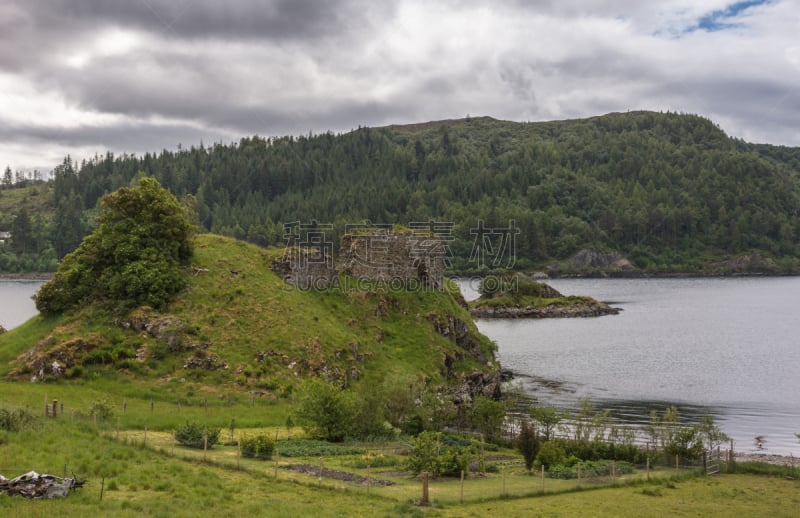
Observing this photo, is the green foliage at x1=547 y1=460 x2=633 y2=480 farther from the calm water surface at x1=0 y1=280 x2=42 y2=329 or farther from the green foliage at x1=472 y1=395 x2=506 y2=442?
the calm water surface at x1=0 y1=280 x2=42 y2=329

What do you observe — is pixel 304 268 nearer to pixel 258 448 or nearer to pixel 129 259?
pixel 129 259

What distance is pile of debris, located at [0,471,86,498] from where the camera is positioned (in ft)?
88.1

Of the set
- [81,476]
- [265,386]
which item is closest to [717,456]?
[265,386]

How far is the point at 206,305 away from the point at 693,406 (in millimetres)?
59584

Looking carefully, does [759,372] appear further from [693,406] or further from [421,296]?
[421,296]

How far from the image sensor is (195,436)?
43250 millimetres

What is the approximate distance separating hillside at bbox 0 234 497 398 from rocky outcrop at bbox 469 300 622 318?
319ft

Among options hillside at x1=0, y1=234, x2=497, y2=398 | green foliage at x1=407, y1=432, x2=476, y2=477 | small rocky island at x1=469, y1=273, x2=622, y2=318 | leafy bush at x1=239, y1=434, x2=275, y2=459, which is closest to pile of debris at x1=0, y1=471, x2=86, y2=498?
leafy bush at x1=239, y1=434, x2=275, y2=459

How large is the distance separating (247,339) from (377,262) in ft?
81.4

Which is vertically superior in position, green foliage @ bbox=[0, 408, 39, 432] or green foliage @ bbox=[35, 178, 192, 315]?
green foliage @ bbox=[35, 178, 192, 315]

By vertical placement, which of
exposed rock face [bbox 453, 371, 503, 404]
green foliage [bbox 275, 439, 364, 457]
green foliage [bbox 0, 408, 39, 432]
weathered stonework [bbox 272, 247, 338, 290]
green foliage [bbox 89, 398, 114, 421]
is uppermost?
weathered stonework [bbox 272, 247, 338, 290]

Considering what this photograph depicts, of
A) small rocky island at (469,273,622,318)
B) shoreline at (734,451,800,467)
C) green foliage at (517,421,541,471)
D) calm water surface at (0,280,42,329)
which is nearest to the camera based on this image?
green foliage at (517,421,541,471)

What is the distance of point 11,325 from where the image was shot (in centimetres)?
13388

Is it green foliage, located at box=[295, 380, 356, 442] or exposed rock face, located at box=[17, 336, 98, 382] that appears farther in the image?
exposed rock face, located at box=[17, 336, 98, 382]
